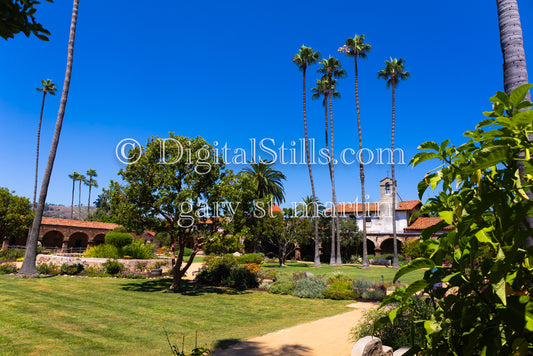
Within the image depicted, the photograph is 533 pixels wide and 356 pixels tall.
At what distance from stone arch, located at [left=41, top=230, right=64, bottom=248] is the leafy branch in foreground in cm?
5794

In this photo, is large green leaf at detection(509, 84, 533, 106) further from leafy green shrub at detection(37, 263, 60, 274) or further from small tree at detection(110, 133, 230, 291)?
leafy green shrub at detection(37, 263, 60, 274)

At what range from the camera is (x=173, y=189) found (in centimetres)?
1561

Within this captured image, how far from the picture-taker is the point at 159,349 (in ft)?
23.1

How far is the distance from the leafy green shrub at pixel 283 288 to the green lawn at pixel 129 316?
85cm

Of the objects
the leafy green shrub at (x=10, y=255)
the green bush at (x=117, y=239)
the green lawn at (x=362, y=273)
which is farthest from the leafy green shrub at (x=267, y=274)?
the leafy green shrub at (x=10, y=255)

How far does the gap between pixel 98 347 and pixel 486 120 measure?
8.54 meters

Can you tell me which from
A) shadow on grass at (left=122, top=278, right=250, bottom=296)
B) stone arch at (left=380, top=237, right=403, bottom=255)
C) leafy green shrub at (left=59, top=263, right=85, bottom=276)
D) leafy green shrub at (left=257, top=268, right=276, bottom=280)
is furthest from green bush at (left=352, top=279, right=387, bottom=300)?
stone arch at (left=380, top=237, right=403, bottom=255)

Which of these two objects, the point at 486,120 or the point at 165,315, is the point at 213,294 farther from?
the point at 486,120

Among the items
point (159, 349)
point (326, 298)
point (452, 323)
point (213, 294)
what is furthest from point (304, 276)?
point (452, 323)

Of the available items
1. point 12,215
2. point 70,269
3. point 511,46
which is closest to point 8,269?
point 70,269

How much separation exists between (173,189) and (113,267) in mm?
10520

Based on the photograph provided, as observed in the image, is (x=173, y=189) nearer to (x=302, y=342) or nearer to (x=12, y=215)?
(x=302, y=342)

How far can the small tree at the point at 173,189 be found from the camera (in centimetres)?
1495

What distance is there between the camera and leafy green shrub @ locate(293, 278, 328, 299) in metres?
15.2
